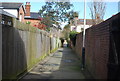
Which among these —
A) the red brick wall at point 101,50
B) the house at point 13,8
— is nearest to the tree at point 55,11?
the house at point 13,8

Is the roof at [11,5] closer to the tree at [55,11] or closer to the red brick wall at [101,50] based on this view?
the tree at [55,11]

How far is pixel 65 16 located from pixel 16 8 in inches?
380

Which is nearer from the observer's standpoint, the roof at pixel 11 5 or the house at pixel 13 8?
the house at pixel 13 8

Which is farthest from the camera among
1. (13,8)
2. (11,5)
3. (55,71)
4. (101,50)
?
(11,5)

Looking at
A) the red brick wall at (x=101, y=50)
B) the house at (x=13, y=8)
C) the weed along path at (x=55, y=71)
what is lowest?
the weed along path at (x=55, y=71)

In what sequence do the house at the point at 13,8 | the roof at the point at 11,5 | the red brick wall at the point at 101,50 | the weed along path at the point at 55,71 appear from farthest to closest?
the roof at the point at 11,5 < the house at the point at 13,8 < the weed along path at the point at 55,71 < the red brick wall at the point at 101,50

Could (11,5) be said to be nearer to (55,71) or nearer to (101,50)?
(55,71)

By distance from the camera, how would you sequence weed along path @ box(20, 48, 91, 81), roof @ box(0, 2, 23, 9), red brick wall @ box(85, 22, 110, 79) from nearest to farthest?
red brick wall @ box(85, 22, 110, 79), weed along path @ box(20, 48, 91, 81), roof @ box(0, 2, 23, 9)

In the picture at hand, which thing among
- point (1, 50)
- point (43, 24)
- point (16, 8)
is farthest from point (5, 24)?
point (43, 24)

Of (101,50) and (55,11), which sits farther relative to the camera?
(55,11)

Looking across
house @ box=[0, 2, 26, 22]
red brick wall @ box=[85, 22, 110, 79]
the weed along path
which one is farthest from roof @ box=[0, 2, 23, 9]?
red brick wall @ box=[85, 22, 110, 79]

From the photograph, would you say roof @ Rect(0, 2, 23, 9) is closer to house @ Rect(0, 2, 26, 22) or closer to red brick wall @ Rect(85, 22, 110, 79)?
house @ Rect(0, 2, 26, 22)

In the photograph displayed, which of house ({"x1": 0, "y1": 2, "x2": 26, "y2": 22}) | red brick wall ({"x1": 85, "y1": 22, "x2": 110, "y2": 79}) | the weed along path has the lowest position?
the weed along path

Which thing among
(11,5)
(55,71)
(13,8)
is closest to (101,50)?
(55,71)
